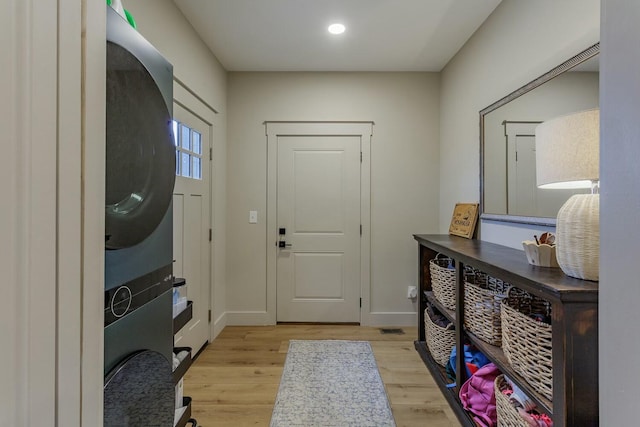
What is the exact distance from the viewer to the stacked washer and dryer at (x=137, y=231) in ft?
2.37

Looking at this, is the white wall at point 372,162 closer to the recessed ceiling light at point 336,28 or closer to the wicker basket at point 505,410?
the recessed ceiling light at point 336,28

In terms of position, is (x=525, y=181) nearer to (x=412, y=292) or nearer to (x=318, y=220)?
(x=412, y=292)

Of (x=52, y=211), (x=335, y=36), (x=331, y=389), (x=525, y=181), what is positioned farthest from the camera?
(x=335, y=36)

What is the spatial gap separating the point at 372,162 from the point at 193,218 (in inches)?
68.8

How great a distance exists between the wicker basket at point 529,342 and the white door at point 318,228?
1782 millimetres

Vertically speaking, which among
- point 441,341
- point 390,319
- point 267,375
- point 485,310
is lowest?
point 267,375

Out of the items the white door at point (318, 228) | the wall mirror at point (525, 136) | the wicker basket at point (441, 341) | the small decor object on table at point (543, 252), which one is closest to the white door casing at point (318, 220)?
the white door at point (318, 228)

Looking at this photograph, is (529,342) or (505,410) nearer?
(529,342)

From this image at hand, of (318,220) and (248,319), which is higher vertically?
(318,220)

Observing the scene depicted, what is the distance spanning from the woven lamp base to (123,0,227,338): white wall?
7.18 feet

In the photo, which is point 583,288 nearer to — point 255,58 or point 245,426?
point 245,426

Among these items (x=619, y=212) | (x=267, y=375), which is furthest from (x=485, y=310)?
(x=267, y=375)

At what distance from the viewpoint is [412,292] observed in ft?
10.1

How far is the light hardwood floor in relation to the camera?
180 centimetres
